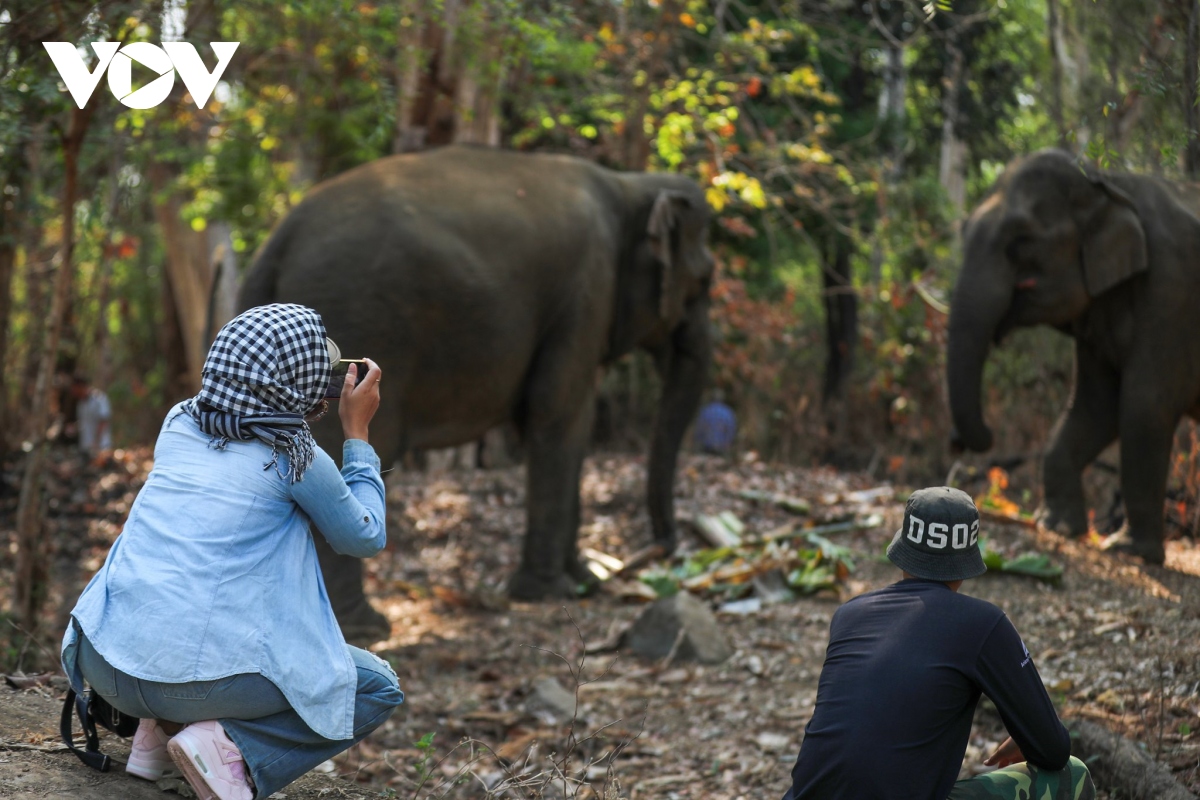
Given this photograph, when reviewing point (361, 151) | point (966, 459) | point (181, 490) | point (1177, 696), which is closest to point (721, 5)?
point (361, 151)

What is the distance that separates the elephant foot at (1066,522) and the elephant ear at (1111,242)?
Answer: 1.62 metres

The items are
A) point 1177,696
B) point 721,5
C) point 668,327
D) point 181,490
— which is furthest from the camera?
point 721,5

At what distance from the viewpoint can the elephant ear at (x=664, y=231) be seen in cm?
877

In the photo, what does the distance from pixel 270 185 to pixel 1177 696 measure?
35.1 ft

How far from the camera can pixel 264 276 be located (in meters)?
6.92

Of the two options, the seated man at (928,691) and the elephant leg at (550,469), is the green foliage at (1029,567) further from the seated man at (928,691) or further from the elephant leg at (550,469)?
the seated man at (928,691)

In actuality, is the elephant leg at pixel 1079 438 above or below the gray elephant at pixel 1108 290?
below

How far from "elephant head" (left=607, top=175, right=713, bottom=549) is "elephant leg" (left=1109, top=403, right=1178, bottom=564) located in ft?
9.85

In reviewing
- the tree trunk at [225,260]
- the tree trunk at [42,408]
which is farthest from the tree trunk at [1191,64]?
the tree trunk at [225,260]

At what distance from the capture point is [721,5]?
1145 cm

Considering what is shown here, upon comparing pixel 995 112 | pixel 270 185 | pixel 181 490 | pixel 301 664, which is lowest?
pixel 301 664

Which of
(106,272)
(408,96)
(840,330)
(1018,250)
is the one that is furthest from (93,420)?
(1018,250)

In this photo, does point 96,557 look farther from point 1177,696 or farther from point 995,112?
point 995,112

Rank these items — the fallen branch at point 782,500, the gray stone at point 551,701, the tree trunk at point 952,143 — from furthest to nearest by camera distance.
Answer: the tree trunk at point 952,143, the fallen branch at point 782,500, the gray stone at point 551,701
